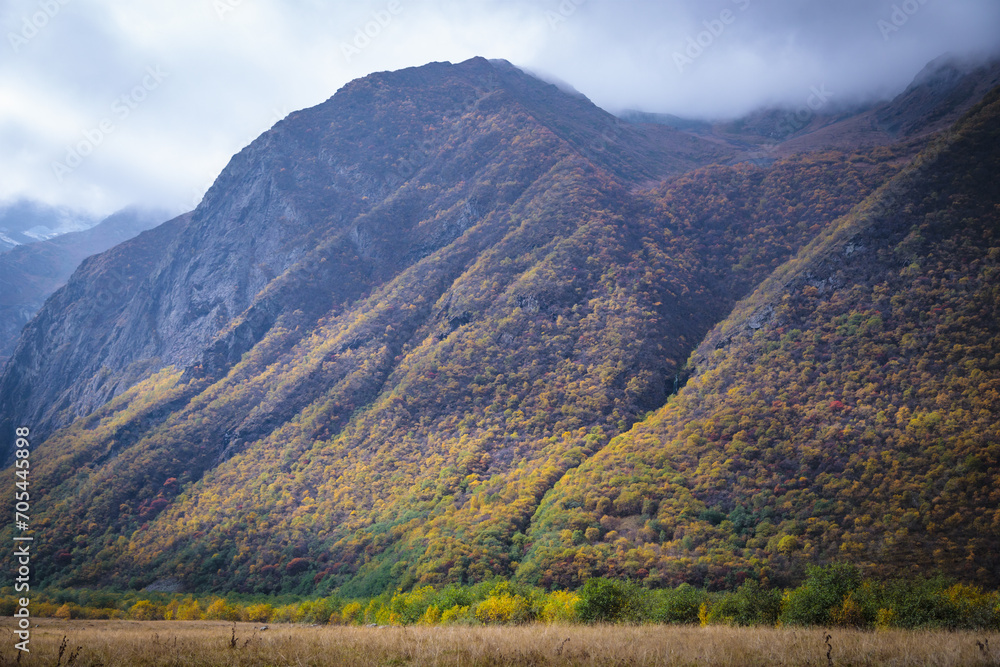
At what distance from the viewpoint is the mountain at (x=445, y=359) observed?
7831 centimetres

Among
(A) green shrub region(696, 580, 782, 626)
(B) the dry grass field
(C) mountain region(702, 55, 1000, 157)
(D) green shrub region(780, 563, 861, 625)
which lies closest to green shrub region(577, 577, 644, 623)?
(A) green shrub region(696, 580, 782, 626)

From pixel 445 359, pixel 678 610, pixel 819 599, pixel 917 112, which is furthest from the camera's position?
pixel 917 112

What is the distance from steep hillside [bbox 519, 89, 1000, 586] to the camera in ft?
189

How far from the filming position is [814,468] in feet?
222

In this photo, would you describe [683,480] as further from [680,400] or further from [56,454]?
[56,454]

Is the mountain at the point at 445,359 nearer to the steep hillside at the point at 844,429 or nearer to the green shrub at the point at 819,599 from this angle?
the steep hillside at the point at 844,429

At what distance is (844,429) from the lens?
69.4 meters

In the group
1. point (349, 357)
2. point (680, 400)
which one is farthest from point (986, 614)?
point (349, 357)

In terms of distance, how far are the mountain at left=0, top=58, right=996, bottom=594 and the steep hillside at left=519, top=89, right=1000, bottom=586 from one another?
26.2 inches

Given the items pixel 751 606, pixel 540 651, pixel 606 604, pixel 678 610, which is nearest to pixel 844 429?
pixel 751 606

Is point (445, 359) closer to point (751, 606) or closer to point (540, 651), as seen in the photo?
point (751, 606)

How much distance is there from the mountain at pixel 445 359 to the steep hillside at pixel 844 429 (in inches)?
26.2

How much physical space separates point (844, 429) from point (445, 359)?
236 ft

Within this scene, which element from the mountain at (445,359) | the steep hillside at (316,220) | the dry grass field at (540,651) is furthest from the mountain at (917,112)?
the dry grass field at (540,651)
